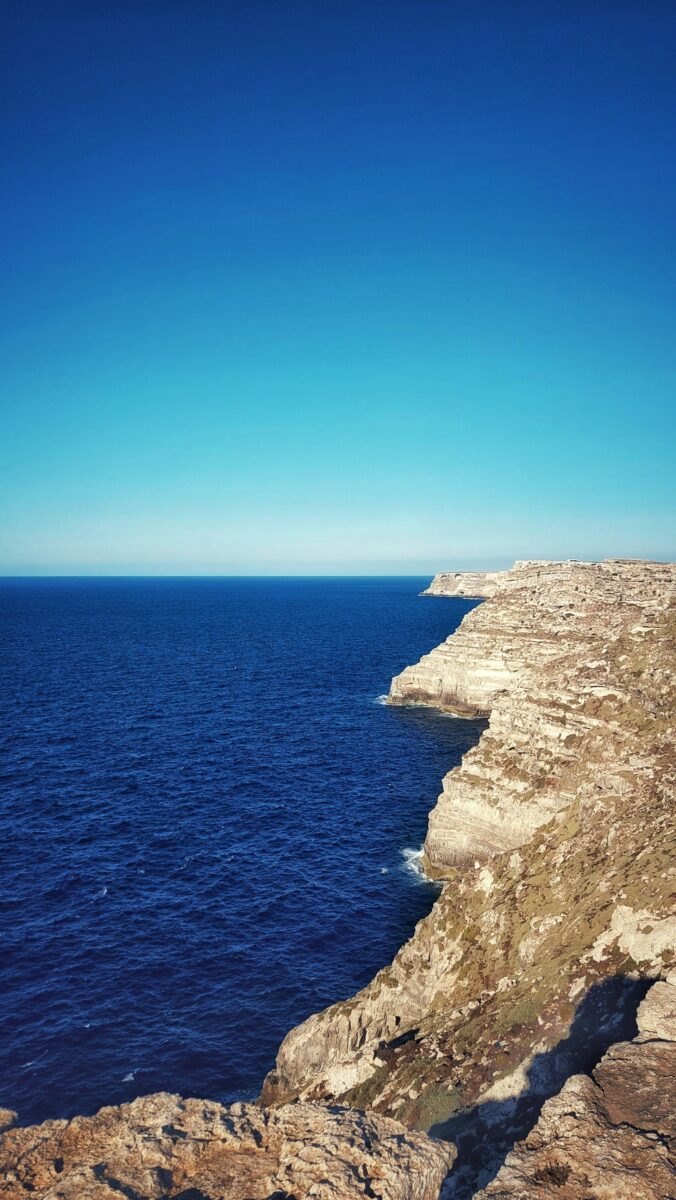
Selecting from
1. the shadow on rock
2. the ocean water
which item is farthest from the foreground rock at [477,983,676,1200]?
the ocean water

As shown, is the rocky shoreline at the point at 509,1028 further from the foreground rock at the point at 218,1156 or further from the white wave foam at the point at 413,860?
the white wave foam at the point at 413,860

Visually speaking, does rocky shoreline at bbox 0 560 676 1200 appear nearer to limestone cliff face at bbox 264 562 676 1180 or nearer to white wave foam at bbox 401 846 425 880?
limestone cliff face at bbox 264 562 676 1180

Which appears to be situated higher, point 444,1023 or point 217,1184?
point 217,1184

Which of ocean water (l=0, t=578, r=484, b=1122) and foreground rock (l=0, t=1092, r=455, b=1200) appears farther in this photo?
ocean water (l=0, t=578, r=484, b=1122)

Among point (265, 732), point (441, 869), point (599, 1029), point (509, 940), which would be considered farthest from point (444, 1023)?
point (265, 732)

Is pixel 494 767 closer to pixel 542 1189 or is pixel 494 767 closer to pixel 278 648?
pixel 542 1189

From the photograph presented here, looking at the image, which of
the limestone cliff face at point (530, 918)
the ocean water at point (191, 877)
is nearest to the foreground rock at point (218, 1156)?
the limestone cliff face at point (530, 918)

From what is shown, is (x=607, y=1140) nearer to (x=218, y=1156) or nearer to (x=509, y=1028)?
(x=218, y=1156)
